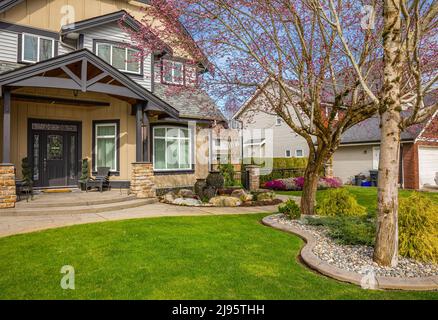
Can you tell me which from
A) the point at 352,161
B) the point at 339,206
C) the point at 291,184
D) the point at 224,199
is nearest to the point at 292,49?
the point at 339,206

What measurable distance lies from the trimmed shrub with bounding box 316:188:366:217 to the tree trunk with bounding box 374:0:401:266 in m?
3.61

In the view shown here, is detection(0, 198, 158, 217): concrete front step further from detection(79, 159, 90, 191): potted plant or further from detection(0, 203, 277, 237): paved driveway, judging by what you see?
detection(79, 159, 90, 191): potted plant

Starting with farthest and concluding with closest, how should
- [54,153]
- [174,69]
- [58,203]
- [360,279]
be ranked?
1. [54,153]
2. [58,203]
3. [174,69]
4. [360,279]

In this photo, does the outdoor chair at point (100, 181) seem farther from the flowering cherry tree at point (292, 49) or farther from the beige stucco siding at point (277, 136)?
the beige stucco siding at point (277, 136)

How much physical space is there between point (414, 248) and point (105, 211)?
759 cm

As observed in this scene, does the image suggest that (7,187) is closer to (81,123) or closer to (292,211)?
(81,123)

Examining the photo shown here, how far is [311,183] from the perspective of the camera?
26.2ft

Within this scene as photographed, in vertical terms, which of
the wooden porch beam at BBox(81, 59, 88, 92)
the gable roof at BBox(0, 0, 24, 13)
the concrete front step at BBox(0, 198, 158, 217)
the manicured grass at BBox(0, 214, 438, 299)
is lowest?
the manicured grass at BBox(0, 214, 438, 299)

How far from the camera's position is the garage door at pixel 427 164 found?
18406mm

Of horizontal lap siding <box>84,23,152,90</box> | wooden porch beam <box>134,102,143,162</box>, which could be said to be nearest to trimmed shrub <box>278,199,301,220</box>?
wooden porch beam <box>134,102,143,162</box>

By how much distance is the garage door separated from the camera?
1841 cm

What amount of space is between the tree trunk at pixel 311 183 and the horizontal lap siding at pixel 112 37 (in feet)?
26.2

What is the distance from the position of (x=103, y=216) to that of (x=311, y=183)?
552cm
